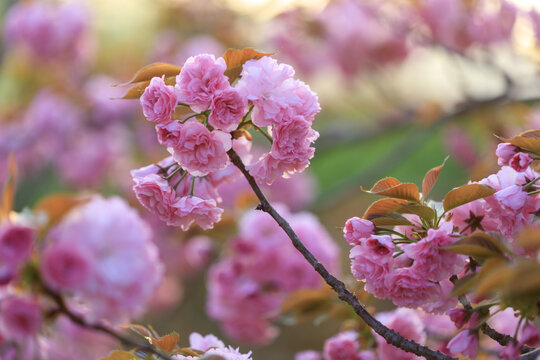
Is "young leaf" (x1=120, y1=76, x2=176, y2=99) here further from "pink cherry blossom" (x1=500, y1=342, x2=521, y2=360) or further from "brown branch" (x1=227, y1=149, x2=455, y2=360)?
"pink cherry blossom" (x1=500, y1=342, x2=521, y2=360)

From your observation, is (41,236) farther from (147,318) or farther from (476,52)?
(147,318)

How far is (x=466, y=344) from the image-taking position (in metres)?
0.67

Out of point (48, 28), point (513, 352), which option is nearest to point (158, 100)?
point (513, 352)

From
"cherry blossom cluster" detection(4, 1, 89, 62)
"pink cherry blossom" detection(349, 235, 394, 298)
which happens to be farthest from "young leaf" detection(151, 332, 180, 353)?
"cherry blossom cluster" detection(4, 1, 89, 62)

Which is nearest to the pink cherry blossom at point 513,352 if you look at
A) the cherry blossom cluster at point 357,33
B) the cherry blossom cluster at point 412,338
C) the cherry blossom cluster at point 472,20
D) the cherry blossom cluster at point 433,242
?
the cherry blossom cluster at point 412,338

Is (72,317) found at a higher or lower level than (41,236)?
lower

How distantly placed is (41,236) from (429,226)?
0.49 m

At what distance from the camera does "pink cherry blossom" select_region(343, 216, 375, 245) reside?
0.70m

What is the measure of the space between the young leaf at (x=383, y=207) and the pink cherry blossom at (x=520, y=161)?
14cm

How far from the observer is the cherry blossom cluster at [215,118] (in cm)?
69

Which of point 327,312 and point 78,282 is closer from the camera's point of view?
point 78,282

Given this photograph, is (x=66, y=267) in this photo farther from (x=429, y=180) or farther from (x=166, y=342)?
(x=429, y=180)

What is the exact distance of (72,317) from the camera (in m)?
0.63

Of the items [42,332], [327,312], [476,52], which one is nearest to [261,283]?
[327,312]
